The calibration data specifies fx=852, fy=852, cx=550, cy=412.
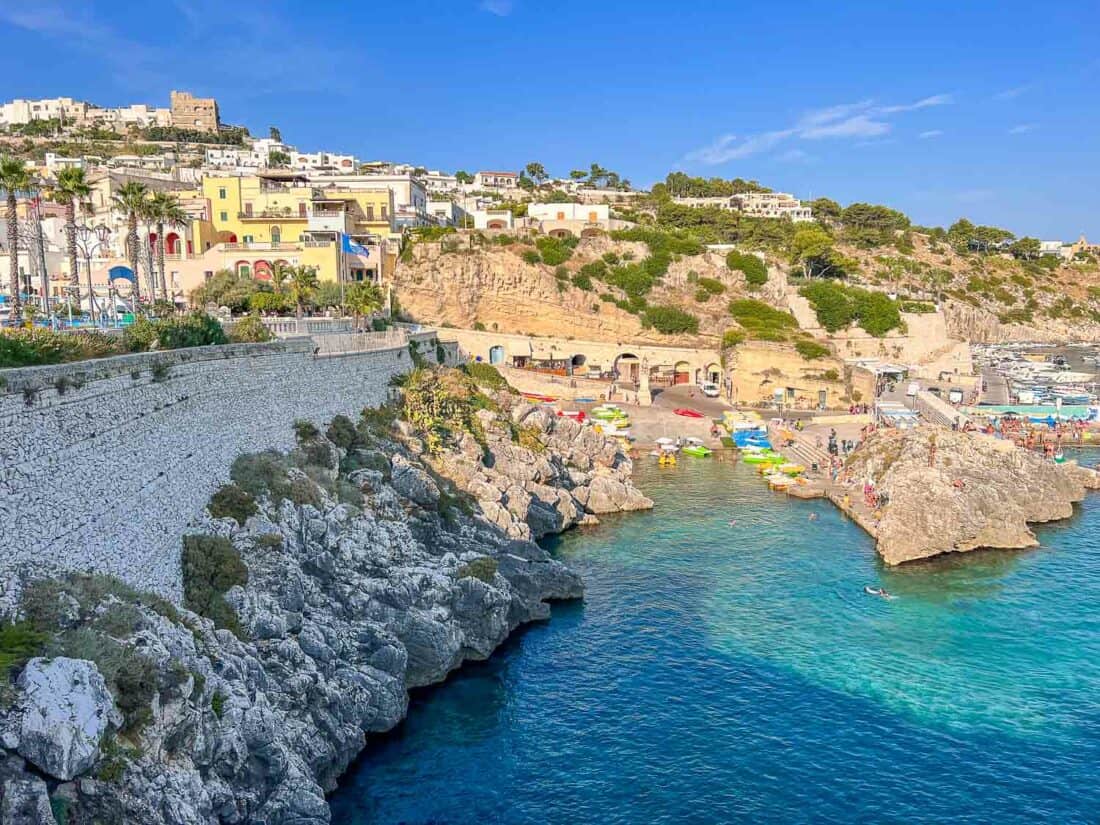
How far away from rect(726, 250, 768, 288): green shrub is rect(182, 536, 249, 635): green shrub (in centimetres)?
7402

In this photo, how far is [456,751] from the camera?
23.0 metres

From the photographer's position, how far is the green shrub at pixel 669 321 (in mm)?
83375

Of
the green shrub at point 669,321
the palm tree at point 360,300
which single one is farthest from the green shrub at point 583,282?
the palm tree at point 360,300

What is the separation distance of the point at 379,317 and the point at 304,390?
71.1 feet

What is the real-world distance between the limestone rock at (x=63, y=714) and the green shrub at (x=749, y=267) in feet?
269

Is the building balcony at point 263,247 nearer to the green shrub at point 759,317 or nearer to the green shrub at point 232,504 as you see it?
the green shrub at point 232,504

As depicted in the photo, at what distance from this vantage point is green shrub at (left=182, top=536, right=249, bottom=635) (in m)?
21.2

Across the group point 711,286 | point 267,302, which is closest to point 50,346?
point 267,302

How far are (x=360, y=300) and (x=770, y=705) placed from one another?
113ft

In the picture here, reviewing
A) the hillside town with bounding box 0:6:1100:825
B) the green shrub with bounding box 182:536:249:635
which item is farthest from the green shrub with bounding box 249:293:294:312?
the green shrub with bounding box 182:536:249:635

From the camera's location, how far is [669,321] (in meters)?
83.3

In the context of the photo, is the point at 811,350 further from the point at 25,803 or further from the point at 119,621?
the point at 25,803

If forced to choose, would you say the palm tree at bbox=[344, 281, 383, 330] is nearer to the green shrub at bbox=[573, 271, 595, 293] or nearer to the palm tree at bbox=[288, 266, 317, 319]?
the palm tree at bbox=[288, 266, 317, 319]

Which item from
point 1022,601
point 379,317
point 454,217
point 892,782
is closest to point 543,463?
point 379,317
